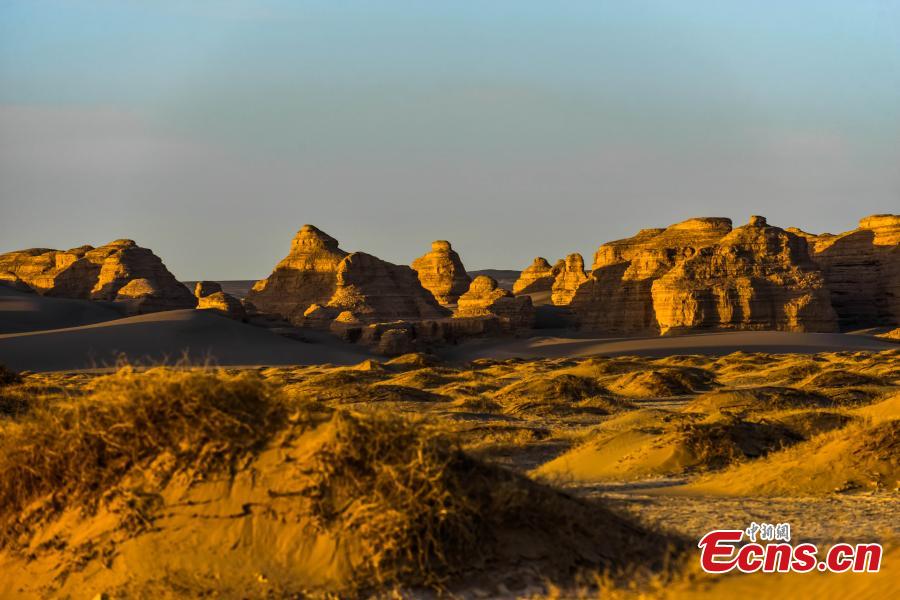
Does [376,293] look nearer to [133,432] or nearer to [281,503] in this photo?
[133,432]

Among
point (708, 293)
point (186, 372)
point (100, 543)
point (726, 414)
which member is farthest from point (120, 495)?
point (708, 293)

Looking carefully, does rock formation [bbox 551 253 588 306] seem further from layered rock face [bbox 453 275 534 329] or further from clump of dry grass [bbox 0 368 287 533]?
clump of dry grass [bbox 0 368 287 533]

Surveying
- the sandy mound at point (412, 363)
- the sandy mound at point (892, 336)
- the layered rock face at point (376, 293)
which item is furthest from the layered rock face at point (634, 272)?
the sandy mound at point (412, 363)

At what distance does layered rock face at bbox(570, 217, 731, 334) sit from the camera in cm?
8588

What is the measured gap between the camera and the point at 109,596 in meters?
7.50

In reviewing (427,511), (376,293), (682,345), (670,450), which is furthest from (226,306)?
(427,511)

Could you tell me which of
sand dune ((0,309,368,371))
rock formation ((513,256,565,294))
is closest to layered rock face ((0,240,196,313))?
sand dune ((0,309,368,371))

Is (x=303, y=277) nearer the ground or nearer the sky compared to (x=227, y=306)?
nearer the sky

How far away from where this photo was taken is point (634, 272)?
87875 millimetres

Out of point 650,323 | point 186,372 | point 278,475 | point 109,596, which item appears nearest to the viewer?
point 109,596

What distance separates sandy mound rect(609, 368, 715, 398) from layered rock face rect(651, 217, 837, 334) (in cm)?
4000

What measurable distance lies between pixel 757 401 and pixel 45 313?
7487 cm

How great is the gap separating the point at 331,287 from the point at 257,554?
292 ft

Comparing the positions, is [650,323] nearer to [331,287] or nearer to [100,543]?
[331,287]
